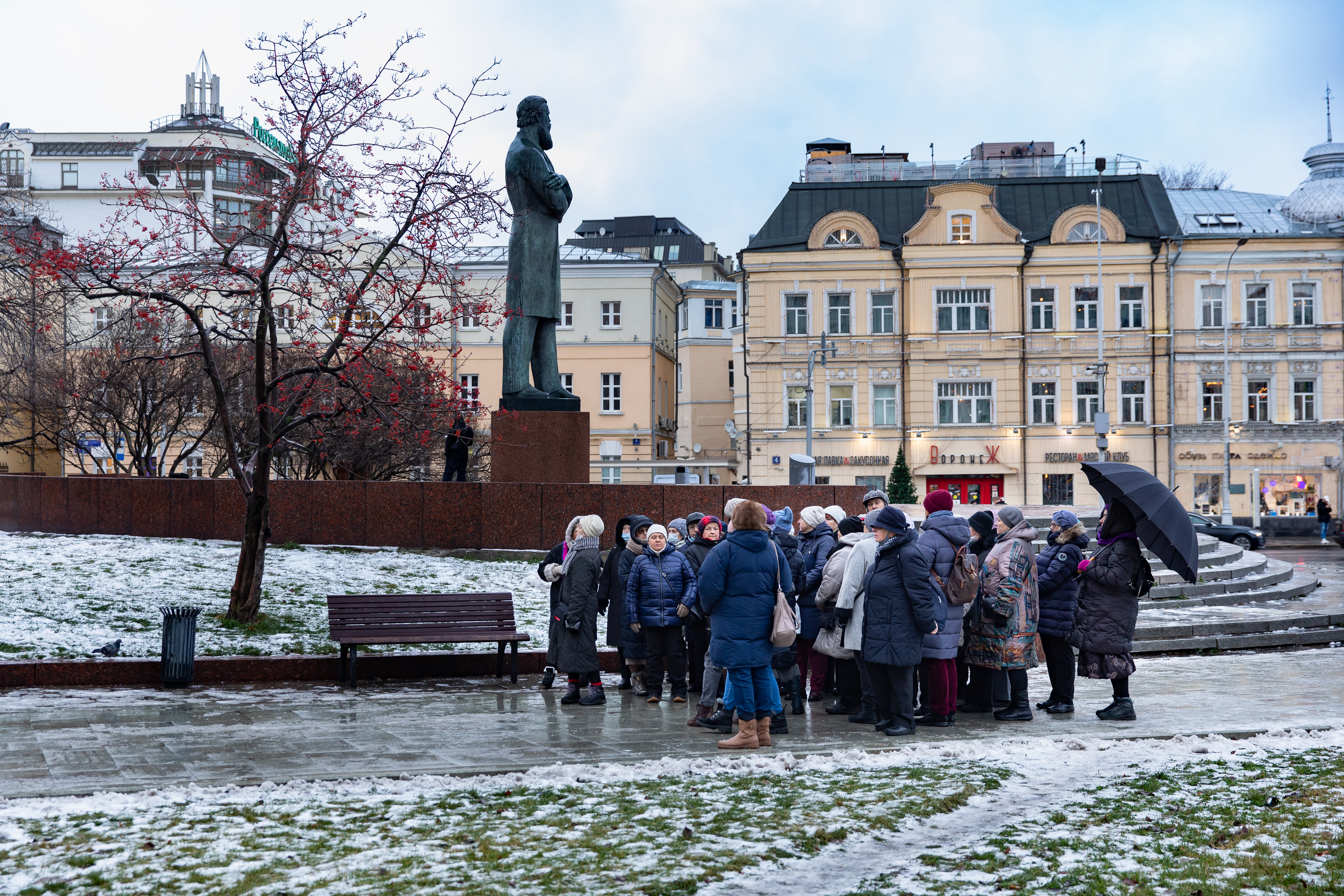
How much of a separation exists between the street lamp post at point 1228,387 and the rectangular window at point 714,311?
83.8 feet

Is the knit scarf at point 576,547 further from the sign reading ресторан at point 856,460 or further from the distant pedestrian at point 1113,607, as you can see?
the sign reading ресторан at point 856,460

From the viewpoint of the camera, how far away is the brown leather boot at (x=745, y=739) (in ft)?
28.6

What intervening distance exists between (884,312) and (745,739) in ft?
133

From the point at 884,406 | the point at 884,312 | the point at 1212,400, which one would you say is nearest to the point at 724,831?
the point at 884,406

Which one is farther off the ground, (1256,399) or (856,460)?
(1256,399)

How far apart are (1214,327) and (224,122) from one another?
41330 millimetres

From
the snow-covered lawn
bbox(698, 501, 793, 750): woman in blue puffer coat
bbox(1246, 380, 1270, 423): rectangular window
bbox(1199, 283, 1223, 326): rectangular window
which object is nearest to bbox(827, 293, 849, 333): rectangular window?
bbox(1199, 283, 1223, 326): rectangular window

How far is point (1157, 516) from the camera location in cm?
968

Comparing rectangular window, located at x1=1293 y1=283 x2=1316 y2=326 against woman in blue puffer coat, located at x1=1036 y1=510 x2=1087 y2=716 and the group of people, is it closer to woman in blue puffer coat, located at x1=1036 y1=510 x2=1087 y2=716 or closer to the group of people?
the group of people

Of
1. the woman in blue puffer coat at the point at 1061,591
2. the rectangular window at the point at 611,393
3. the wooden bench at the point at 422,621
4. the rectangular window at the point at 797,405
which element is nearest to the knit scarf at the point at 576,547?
the wooden bench at the point at 422,621

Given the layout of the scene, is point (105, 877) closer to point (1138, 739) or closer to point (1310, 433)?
point (1138, 739)

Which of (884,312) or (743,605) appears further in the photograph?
(884,312)

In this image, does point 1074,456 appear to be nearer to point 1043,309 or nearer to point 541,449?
point 1043,309

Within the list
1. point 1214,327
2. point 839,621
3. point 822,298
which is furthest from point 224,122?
point 1214,327
